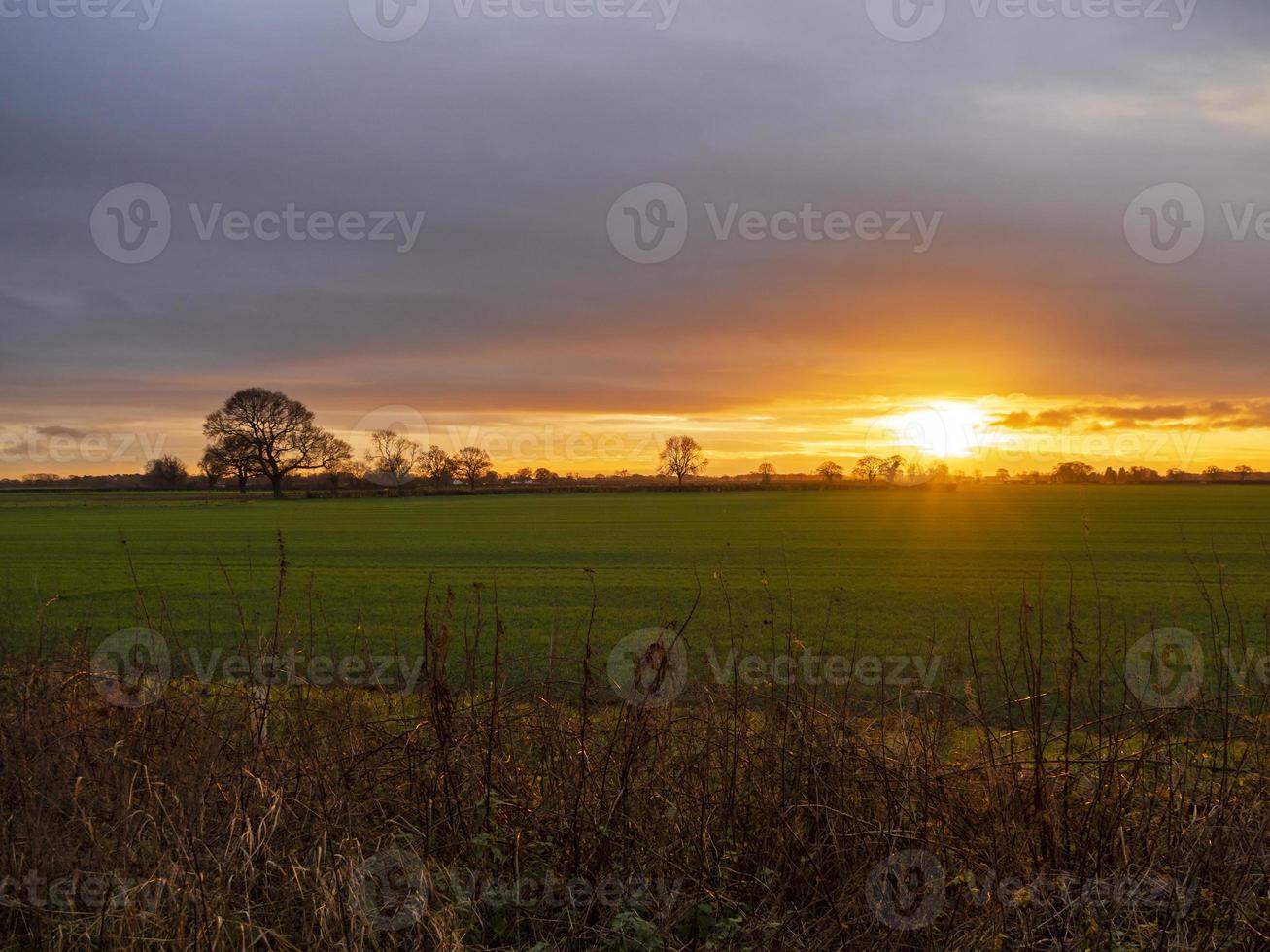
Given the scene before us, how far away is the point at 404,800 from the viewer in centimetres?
584

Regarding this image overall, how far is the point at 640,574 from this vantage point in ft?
103

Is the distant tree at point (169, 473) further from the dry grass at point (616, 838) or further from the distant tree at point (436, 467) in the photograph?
the dry grass at point (616, 838)

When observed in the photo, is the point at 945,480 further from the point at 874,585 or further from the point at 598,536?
the point at 874,585

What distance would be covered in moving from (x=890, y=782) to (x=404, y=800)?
2992 mm

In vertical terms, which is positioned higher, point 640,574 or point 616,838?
point 616,838

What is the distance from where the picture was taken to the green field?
58.0ft

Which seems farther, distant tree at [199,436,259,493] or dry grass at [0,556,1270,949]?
distant tree at [199,436,259,493]

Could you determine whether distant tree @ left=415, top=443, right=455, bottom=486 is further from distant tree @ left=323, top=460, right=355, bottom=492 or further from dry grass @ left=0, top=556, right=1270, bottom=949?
dry grass @ left=0, top=556, right=1270, bottom=949

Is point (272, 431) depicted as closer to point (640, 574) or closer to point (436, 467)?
point (436, 467)

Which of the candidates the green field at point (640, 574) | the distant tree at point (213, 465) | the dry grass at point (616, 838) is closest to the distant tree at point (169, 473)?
the distant tree at point (213, 465)

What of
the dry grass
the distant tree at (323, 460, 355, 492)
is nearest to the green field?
the dry grass

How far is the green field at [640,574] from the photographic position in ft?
58.0

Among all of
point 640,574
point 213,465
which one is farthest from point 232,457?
point 640,574

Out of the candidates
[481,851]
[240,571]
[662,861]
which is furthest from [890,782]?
[240,571]
